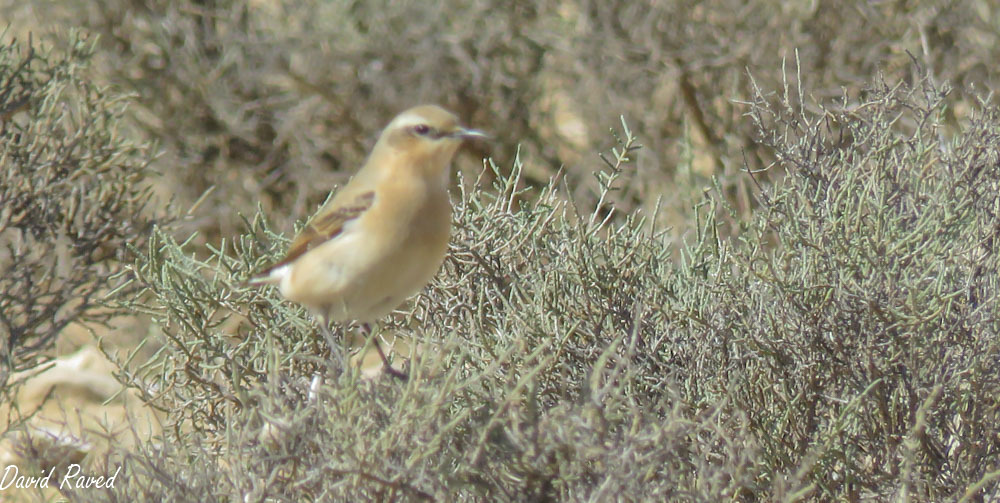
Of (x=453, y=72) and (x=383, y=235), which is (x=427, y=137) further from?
(x=453, y=72)

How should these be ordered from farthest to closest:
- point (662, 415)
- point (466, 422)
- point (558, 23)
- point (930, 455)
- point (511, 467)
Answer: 1. point (558, 23)
2. point (662, 415)
3. point (930, 455)
4. point (466, 422)
5. point (511, 467)

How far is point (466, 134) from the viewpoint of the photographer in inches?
158

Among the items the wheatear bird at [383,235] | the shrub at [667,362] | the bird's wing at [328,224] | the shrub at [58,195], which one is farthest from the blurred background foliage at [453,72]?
the wheatear bird at [383,235]

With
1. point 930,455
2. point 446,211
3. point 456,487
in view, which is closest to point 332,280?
point 446,211

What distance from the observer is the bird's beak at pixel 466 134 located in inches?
156

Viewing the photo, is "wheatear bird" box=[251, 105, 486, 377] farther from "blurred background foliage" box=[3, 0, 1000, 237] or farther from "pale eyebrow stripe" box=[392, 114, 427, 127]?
"blurred background foliage" box=[3, 0, 1000, 237]

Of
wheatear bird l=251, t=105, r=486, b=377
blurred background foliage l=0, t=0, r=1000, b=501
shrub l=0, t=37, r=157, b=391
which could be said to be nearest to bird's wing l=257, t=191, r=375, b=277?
wheatear bird l=251, t=105, r=486, b=377

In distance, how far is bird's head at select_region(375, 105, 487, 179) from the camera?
4.05 meters

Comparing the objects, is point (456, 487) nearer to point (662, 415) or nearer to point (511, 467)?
point (511, 467)

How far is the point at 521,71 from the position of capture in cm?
918

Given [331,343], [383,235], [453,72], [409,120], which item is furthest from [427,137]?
[453,72]

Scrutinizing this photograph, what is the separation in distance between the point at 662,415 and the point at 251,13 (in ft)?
19.7

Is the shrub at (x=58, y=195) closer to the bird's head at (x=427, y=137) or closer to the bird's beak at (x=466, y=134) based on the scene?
the bird's head at (x=427, y=137)

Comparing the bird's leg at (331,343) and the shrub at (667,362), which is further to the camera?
the bird's leg at (331,343)
